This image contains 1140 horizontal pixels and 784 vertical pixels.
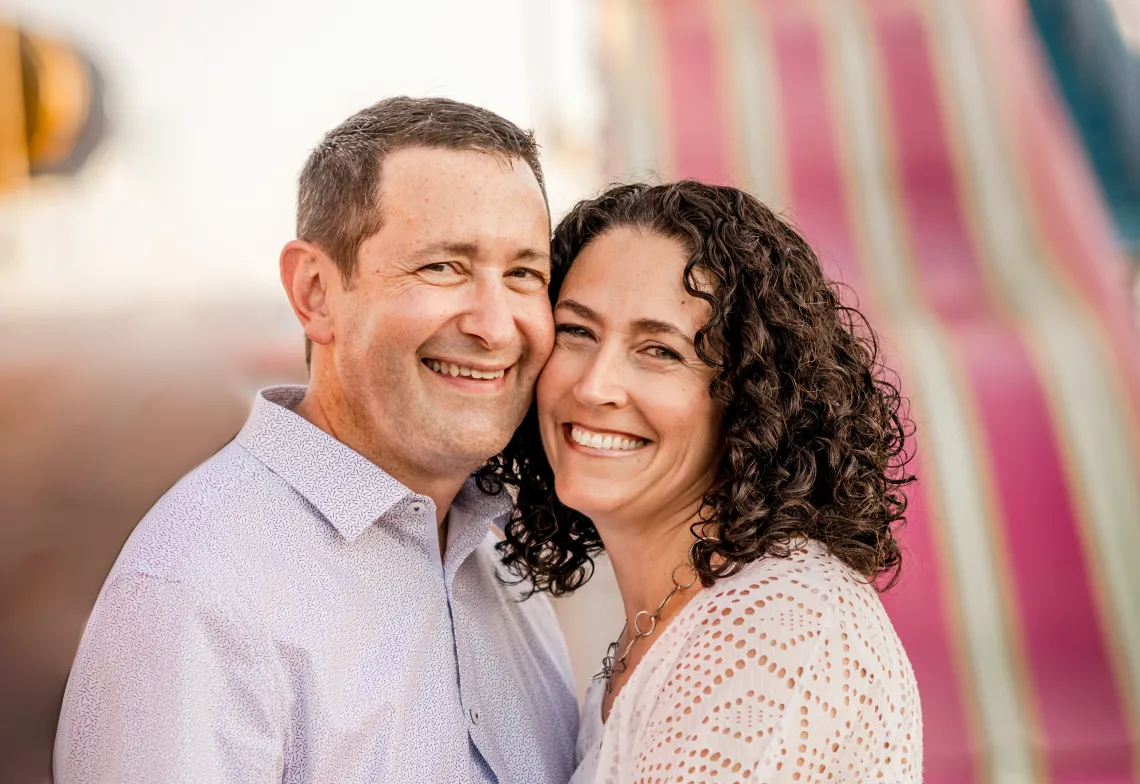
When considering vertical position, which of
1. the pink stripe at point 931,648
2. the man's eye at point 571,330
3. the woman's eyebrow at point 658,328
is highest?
the woman's eyebrow at point 658,328

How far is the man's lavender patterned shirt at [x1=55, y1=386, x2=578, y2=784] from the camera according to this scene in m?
1.38

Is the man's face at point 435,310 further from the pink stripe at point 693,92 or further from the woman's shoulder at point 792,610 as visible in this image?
the pink stripe at point 693,92

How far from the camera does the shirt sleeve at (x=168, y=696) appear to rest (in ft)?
4.43

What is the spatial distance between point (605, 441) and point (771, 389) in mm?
258

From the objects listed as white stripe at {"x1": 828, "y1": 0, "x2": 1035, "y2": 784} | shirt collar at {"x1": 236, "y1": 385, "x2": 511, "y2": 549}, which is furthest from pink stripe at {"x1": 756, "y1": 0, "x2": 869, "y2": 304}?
shirt collar at {"x1": 236, "y1": 385, "x2": 511, "y2": 549}

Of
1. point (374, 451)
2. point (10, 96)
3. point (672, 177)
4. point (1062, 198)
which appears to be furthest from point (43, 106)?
point (1062, 198)

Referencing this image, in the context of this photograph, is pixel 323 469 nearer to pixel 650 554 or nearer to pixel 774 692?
pixel 650 554

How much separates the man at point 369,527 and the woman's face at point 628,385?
0.21ft

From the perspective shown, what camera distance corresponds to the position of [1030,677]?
3.50 meters

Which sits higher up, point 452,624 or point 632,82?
point 632,82

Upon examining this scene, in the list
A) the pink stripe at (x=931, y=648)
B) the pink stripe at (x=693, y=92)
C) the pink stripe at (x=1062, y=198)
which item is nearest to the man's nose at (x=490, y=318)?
the pink stripe at (x=931, y=648)

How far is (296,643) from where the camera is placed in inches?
58.8

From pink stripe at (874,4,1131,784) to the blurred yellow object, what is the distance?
10.3ft

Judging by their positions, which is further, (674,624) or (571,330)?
(571,330)
